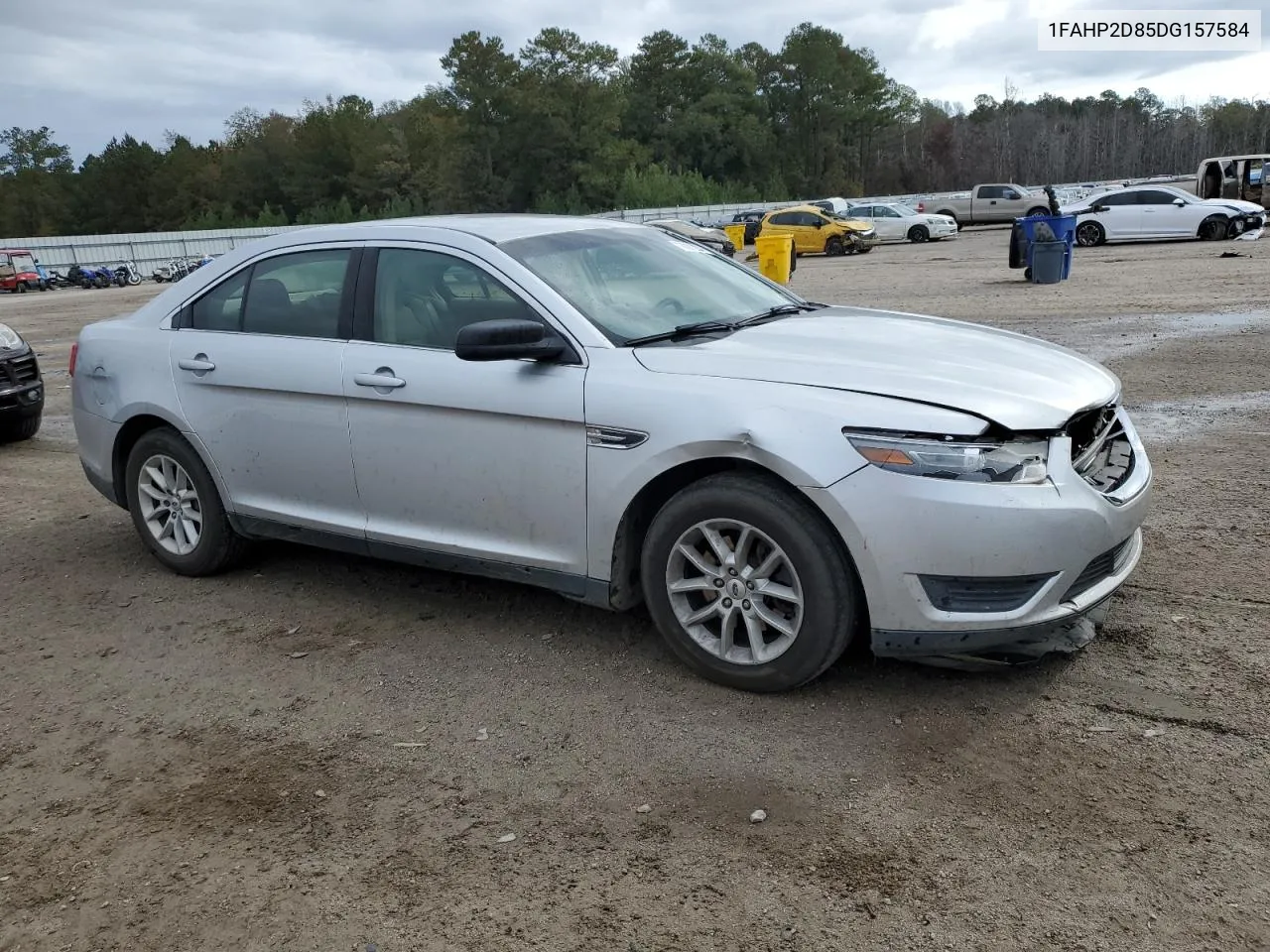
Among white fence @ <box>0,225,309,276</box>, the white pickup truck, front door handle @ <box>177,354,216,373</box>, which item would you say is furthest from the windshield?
white fence @ <box>0,225,309,276</box>

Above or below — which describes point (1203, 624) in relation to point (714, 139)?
below

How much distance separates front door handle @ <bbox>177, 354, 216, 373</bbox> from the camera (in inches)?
196

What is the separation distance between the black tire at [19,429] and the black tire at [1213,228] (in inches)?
1050

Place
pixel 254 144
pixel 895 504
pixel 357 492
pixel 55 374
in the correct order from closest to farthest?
1. pixel 895 504
2. pixel 357 492
3. pixel 55 374
4. pixel 254 144

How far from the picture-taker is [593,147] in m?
90.3

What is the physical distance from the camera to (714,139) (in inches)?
4107

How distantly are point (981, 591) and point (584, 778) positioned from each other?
53.9 inches

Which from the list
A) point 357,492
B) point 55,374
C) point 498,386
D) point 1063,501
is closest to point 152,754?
point 357,492

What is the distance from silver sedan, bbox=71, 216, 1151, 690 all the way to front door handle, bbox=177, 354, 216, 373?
29 mm

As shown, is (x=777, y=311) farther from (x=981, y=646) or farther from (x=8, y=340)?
(x=8, y=340)

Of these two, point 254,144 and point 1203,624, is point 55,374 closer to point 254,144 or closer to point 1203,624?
point 1203,624

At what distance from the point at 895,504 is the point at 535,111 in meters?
91.0

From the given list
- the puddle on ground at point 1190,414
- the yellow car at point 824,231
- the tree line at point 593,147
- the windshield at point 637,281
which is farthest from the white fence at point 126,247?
the windshield at point 637,281

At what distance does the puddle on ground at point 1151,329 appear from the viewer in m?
11.4
